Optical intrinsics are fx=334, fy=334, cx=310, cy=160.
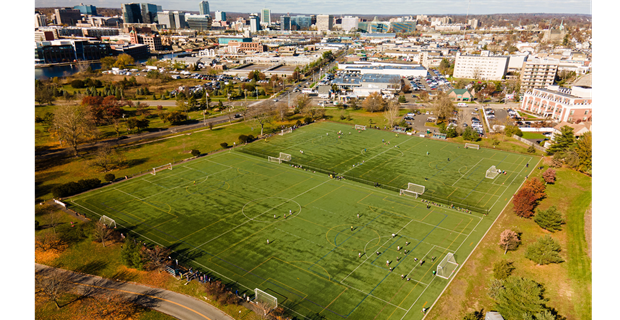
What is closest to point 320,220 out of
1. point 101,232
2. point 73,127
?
point 101,232

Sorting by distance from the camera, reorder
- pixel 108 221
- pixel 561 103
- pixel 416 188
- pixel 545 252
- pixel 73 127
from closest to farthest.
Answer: pixel 545 252 → pixel 108 221 → pixel 416 188 → pixel 73 127 → pixel 561 103

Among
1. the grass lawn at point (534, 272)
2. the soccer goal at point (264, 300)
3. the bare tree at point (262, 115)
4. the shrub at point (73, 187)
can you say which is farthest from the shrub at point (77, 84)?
the grass lawn at point (534, 272)

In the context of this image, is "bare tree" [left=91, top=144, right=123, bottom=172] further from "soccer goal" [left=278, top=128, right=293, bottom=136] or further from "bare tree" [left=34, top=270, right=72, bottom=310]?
"soccer goal" [left=278, top=128, right=293, bottom=136]

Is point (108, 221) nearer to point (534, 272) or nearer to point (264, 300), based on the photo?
point (264, 300)

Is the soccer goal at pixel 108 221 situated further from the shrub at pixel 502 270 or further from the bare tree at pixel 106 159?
the shrub at pixel 502 270

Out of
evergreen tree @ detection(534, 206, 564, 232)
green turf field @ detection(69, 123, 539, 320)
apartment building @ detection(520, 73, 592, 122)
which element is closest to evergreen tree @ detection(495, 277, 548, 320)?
green turf field @ detection(69, 123, 539, 320)
